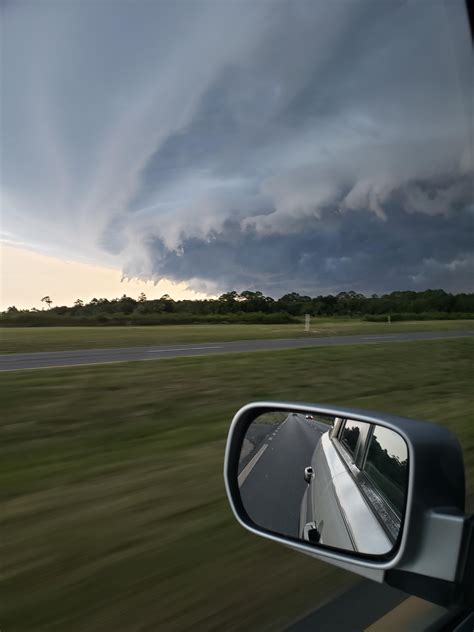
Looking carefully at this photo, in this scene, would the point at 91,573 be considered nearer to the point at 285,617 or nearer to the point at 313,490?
the point at 285,617

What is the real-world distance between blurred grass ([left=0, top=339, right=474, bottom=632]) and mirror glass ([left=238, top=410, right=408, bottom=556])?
788mm

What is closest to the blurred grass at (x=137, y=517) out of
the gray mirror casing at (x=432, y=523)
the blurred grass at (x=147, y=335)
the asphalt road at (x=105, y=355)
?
the gray mirror casing at (x=432, y=523)

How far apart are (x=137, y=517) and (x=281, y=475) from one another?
1804 mm

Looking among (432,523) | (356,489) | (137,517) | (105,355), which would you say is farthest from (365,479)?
(105,355)

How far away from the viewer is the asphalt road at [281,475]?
6.35 ft

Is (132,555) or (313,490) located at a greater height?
(313,490)

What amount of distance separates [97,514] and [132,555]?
2.19 feet

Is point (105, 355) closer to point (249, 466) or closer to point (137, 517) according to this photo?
point (137, 517)

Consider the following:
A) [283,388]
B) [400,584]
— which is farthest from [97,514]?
[283,388]

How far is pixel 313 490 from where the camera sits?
6.64 feet

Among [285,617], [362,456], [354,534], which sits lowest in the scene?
[285,617]

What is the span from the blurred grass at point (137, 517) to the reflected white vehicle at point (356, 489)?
2.71 ft

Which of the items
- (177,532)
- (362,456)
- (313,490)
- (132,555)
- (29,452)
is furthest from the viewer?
(29,452)

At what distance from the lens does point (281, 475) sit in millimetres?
2131
